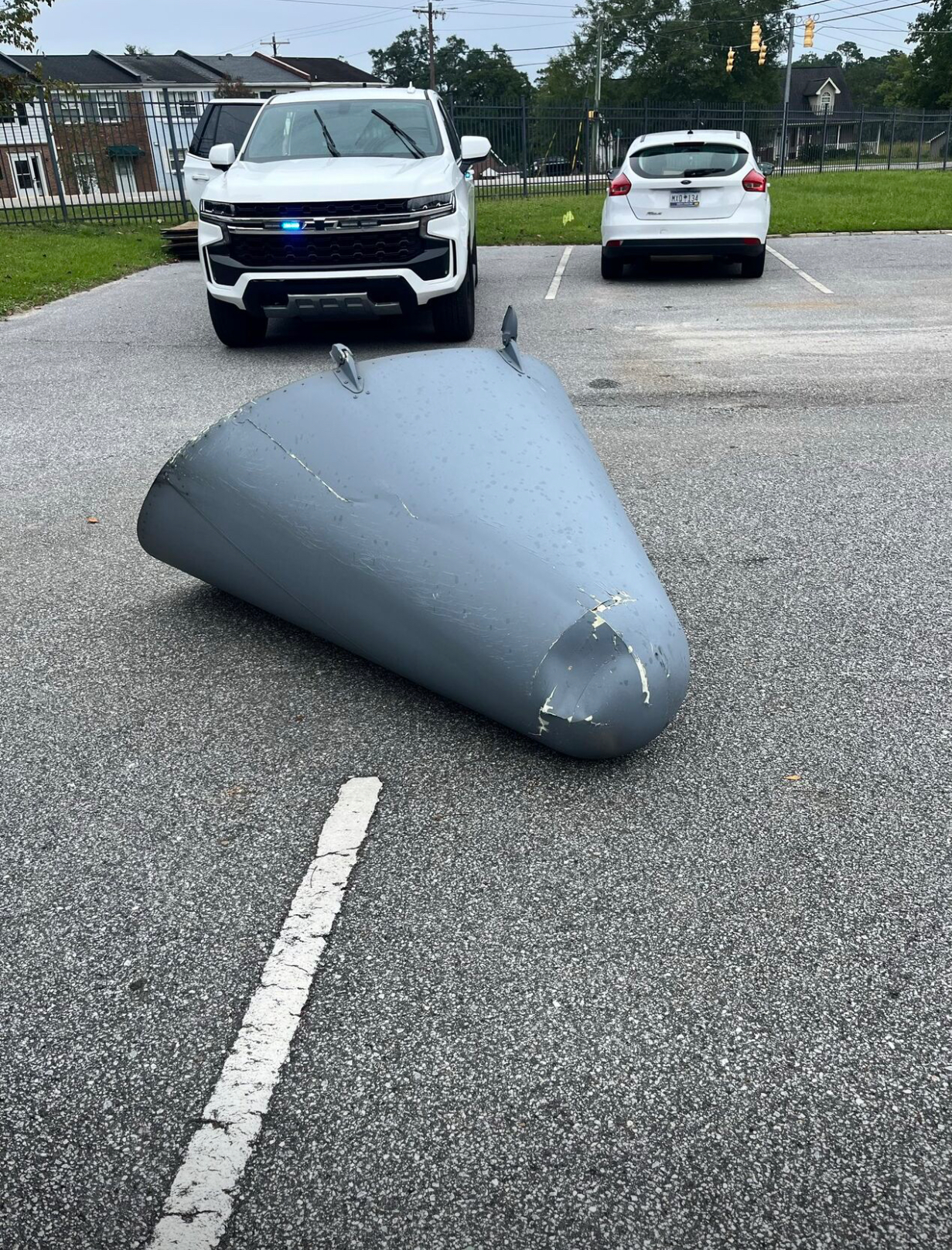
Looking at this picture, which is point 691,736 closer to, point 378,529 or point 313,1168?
point 378,529

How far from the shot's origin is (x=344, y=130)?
348 inches

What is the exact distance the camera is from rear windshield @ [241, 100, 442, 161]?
8633 mm

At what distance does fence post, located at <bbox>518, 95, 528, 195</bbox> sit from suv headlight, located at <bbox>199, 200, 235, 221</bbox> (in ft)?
66.5

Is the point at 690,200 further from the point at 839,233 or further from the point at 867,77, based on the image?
the point at 867,77

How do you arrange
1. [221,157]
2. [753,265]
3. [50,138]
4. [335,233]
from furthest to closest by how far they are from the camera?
[50,138], [753,265], [221,157], [335,233]

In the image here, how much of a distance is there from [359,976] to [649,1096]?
2.11ft

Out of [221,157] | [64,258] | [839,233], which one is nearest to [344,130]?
[221,157]

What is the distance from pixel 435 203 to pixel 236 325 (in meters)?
2.01

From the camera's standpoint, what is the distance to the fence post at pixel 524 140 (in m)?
26.2

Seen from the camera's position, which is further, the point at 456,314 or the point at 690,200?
the point at 690,200

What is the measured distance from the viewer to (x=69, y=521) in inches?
194

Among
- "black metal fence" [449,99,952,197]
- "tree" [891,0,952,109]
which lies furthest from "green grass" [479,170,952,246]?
"tree" [891,0,952,109]

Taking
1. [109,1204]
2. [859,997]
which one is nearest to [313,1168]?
[109,1204]

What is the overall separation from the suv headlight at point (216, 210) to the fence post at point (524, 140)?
66.5 feet
